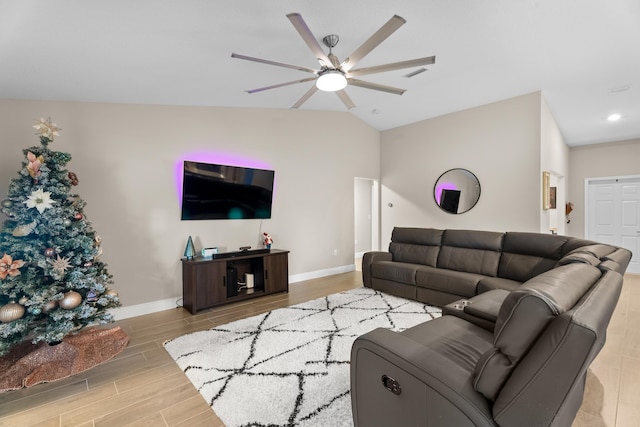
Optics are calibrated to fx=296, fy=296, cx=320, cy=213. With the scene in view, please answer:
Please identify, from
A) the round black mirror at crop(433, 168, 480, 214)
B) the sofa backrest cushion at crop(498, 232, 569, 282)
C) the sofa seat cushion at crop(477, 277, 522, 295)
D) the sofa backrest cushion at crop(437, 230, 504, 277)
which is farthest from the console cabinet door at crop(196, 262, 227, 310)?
the round black mirror at crop(433, 168, 480, 214)

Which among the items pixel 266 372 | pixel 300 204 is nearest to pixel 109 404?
pixel 266 372

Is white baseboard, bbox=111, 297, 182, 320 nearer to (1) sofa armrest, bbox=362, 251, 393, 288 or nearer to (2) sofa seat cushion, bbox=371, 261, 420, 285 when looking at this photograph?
(1) sofa armrest, bbox=362, 251, 393, 288

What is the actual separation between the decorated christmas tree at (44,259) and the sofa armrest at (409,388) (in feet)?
7.94

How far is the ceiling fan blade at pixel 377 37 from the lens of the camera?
188cm

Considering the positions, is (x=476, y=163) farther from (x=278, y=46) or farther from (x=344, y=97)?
(x=278, y=46)

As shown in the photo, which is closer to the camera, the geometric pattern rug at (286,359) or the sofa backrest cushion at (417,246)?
the geometric pattern rug at (286,359)

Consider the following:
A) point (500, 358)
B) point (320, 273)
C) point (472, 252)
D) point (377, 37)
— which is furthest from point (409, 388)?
point (320, 273)

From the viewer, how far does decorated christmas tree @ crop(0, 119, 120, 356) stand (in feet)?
7.60

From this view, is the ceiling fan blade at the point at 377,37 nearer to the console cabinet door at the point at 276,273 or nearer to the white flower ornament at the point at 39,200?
the white flower ornament at the point at 39,200

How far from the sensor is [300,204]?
17.2 feet

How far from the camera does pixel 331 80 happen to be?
8.30 ft

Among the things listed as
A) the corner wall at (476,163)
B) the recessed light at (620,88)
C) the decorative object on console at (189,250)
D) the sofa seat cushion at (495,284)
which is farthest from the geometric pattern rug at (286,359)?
the recessed light at (620,88)

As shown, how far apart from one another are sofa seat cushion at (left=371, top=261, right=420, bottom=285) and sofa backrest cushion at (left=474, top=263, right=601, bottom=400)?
2804 millimetres

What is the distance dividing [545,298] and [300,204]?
4378mm
